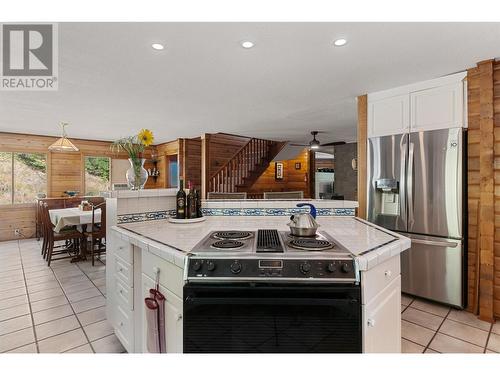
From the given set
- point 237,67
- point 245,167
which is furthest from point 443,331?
point 245,167

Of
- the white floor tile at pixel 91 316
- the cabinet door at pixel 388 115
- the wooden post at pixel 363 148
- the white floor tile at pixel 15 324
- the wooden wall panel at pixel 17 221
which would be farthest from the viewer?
the wooden wall panel at pixel 17 221

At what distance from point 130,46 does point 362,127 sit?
2713 mm

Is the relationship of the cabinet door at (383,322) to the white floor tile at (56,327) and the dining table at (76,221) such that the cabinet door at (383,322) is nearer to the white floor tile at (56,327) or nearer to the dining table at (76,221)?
the white floor tile at (56,327)

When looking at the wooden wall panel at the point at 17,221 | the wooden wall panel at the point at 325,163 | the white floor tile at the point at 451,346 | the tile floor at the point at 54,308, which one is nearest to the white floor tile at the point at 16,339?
the tile floor at the point at 54,308

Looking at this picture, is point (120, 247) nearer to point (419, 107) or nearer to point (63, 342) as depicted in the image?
point (63, 342)

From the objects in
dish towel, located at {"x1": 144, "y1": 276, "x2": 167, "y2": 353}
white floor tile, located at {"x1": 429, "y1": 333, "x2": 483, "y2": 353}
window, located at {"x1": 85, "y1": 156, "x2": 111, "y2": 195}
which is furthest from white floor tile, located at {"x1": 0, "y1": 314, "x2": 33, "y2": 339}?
window, located at {"x1": 85, "y1": 156, "x2": 111, "y2": 195}

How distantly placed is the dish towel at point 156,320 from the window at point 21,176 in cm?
646

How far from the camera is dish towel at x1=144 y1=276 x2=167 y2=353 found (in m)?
1.45

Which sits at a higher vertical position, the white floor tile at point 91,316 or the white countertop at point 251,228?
the white countertop at point 251,228

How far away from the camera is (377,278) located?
1.33 m

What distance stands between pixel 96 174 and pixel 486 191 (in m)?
7.85

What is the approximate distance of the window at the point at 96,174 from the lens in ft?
22.6

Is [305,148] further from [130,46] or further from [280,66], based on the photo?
[130,46]
